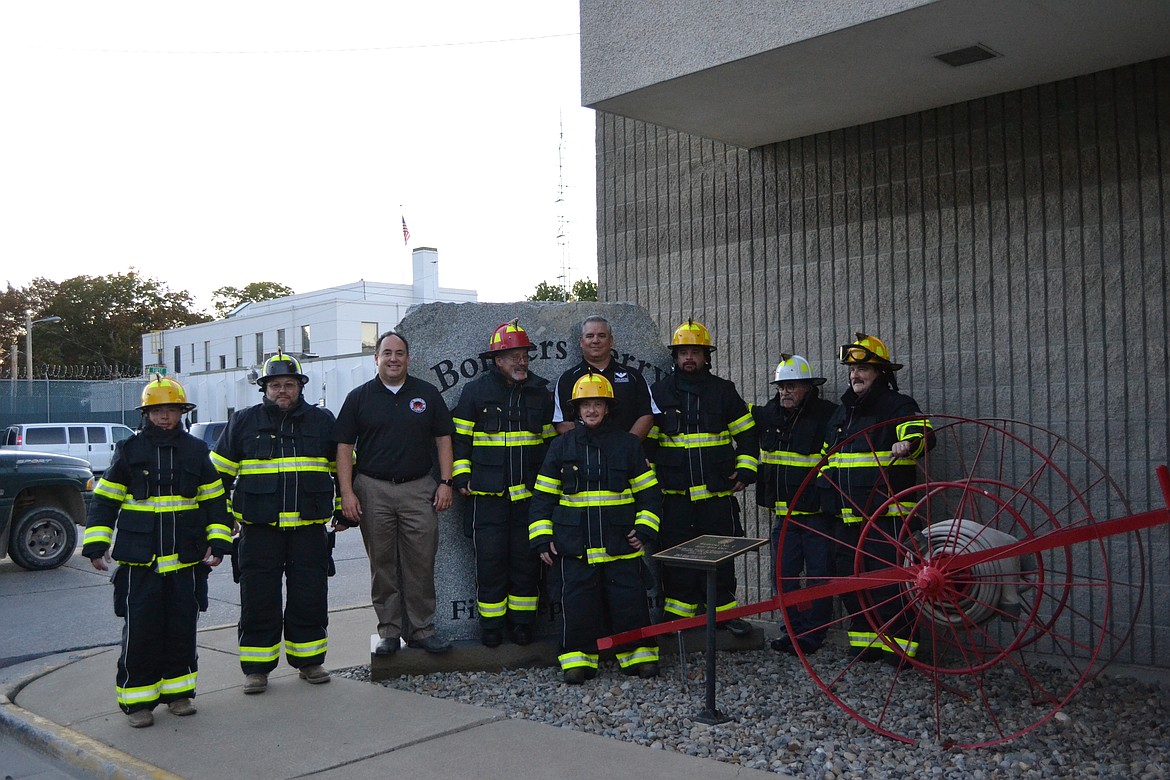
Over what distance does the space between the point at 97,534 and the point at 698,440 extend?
12.6 ft

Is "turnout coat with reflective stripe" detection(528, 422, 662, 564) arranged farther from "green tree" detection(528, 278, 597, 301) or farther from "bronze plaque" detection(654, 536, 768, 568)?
"green tree" detection(528, 278, 597, 301)

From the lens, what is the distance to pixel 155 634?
585 cm

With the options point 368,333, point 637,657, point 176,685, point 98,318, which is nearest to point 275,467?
point 176,685

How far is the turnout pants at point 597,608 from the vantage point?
6484mm

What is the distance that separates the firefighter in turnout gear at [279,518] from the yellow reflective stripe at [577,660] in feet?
5.09

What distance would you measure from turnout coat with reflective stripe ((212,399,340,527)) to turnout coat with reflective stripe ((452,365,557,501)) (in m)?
0.93

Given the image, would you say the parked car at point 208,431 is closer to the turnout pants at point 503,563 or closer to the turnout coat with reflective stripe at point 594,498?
the turnout pants at point 503,563

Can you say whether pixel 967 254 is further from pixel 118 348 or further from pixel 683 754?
pixel 118 348

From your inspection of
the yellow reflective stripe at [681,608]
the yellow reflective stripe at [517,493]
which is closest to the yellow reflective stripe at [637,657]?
the yellow reflective stripe at [681,608]

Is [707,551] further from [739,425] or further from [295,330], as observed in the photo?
[295,330]

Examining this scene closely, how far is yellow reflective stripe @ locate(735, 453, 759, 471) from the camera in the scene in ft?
23.5

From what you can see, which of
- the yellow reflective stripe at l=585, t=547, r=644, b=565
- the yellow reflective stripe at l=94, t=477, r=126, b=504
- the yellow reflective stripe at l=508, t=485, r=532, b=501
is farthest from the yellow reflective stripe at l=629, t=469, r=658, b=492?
the yellow reflective stripe at l=94, t=477, r=126, b=504

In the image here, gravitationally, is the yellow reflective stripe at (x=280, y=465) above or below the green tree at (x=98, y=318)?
below

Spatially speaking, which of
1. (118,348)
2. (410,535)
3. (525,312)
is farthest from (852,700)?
(118,348)
